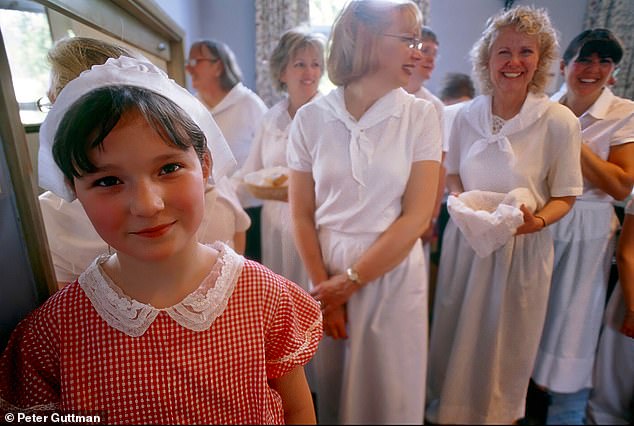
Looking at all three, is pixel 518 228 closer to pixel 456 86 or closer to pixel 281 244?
pixel 456 86

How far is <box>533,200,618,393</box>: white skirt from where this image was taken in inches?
20.9

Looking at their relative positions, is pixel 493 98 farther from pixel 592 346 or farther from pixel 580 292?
pixel 592 346

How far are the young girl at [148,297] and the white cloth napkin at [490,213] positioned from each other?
0.85 ft

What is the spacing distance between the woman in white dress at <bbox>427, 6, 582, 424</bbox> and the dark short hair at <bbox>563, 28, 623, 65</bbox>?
0.03 meters

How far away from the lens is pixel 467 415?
72 centimetres

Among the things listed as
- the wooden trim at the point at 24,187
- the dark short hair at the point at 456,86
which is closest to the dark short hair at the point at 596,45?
the dark short hair at the point at 456,86

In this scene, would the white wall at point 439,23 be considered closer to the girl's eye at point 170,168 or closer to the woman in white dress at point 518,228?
the woman in white dress at point 518,228

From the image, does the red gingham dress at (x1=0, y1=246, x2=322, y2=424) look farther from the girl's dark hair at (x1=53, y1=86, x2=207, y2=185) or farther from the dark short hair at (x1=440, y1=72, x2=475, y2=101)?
the dark short hair at (x1=440, y1=72, x2=475, y2=101)

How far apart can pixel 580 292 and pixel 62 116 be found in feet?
2.30

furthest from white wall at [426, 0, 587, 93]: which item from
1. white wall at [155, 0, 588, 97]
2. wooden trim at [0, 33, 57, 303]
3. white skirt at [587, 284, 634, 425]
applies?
wooden trim at [0, 33, 57, 303]

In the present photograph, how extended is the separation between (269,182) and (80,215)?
0.25 meters

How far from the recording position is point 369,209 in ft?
→ 2.00

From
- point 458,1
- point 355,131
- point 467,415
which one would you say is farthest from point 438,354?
point 458,1

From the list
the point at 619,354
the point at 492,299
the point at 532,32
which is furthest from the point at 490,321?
the point at 532,32
